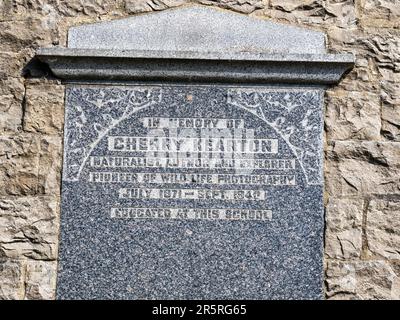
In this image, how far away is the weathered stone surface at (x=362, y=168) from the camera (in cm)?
362

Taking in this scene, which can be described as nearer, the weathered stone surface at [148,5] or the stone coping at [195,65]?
the stone coping at [195,65]

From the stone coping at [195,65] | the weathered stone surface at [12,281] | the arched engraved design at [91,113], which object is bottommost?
the weathered stone surface at [12,281]

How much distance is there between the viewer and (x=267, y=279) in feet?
11.6

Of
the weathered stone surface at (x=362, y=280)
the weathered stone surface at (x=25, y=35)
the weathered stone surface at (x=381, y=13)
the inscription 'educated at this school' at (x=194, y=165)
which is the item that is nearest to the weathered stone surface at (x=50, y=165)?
the inscription 'educated at this school' at (x=194, y=165)

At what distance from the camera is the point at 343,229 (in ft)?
11.7

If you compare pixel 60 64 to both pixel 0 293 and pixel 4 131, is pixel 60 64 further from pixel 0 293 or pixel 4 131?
pixel 0 293

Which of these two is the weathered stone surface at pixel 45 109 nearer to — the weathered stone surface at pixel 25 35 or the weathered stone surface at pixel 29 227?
the weathered stone surface at pixel 25 35

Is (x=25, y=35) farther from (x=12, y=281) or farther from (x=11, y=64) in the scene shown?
(x=12, y=281)

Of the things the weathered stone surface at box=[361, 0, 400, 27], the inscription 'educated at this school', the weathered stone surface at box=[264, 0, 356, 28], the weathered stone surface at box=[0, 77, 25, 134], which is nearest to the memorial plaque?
the inscription 'educated at this school'

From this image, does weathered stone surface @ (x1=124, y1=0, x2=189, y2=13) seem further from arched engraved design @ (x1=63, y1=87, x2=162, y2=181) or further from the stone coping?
→ arched engraved design @ (x1=63, y1=87, x2=162, y2=181)

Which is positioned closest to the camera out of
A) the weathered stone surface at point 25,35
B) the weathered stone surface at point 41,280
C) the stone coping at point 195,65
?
the weathered stone surface at point 41,280

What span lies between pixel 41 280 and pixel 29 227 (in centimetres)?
26

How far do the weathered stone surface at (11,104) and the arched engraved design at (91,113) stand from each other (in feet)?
0.81

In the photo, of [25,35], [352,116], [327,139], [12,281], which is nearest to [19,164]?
[12,281]
